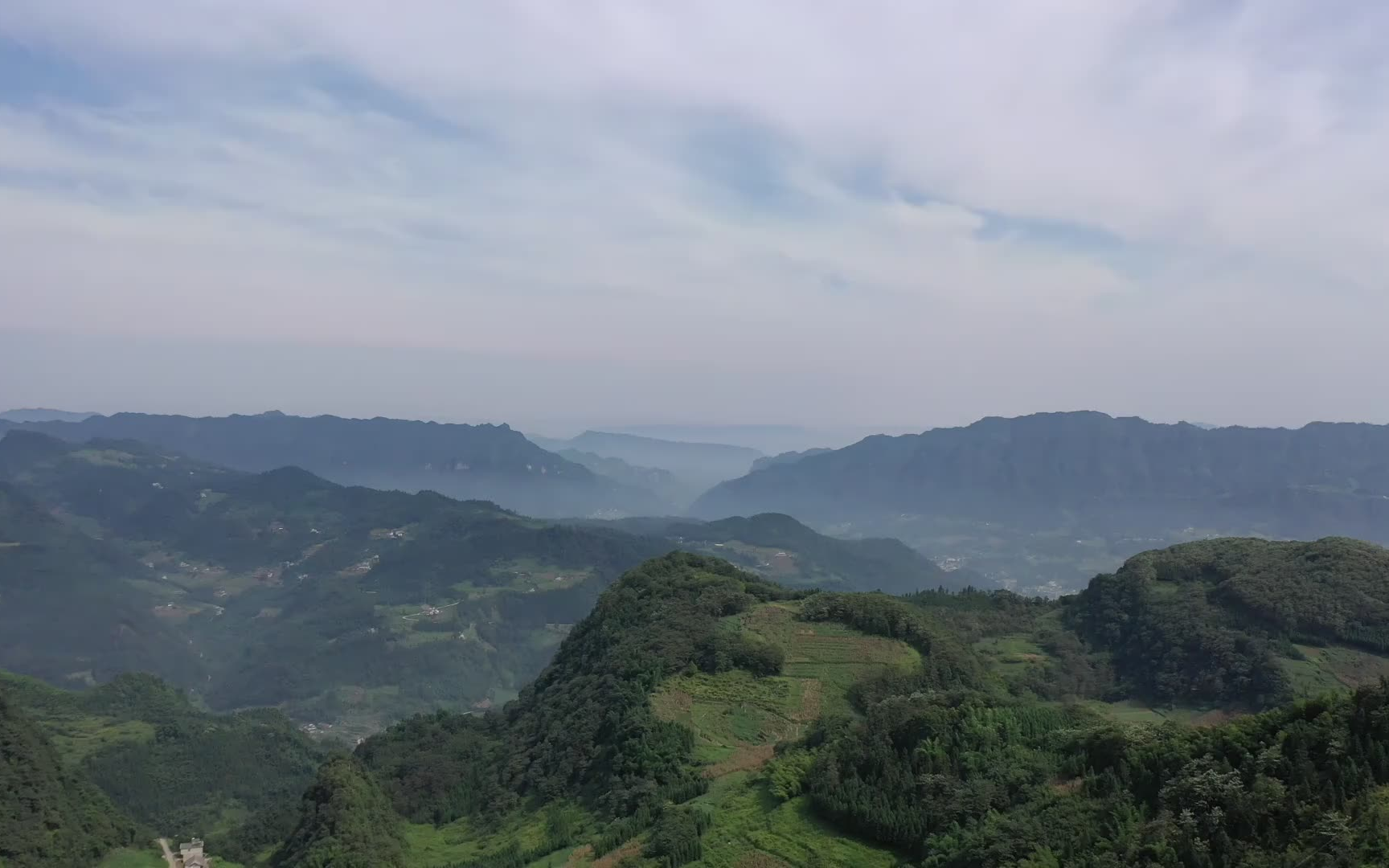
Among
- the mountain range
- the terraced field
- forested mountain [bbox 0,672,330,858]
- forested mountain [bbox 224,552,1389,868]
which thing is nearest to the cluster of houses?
the mountain range

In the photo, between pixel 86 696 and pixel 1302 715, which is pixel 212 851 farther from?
pixel 1302 715

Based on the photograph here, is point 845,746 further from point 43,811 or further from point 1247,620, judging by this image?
point 43,811

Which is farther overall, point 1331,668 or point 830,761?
point 1331,668

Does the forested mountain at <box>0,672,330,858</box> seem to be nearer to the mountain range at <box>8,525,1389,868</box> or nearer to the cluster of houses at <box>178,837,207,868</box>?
the mountain range at <box>8,525,1389,868</box>

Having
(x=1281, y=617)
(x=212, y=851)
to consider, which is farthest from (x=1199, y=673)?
(x=212, y=851)

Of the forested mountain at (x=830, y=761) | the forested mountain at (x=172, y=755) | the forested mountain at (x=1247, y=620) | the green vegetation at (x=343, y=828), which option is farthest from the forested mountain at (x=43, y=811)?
the forested mountain at (x=1247, y=620)

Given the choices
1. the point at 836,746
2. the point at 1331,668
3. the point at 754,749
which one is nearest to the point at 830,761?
the point at 836,746
